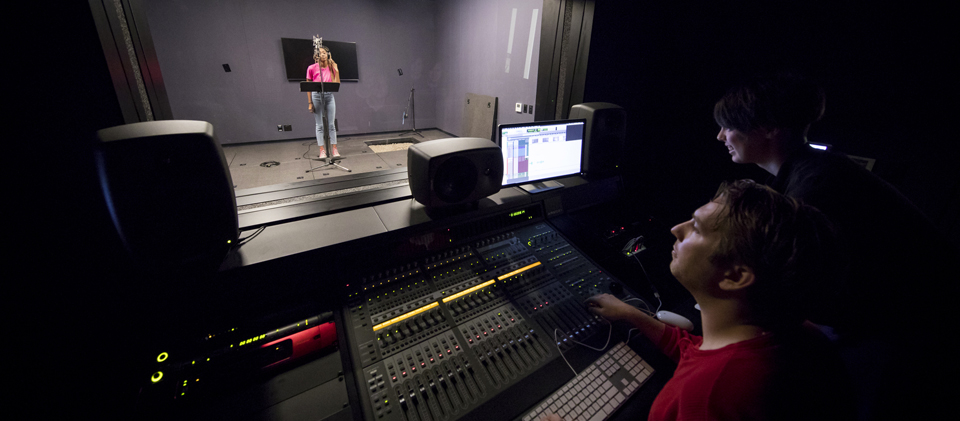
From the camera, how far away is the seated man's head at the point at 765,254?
2.23ft

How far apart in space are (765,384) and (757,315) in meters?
0.15

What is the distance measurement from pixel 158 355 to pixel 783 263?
130 cm

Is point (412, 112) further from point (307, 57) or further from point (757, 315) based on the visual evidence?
point (757, 315)

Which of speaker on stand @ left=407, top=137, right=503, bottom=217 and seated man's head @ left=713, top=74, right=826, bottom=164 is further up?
seated man's head @ left=713, top=74, right=826, bottom=164

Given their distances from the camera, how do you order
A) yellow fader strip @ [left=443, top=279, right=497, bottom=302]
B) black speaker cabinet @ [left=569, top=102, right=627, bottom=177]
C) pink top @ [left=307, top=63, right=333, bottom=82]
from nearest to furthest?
1. yellow fader strip @ [left=443, top=279, right=497, bottom=302]
2. black speaker cabinet @ [left=569, top=102, right=627, bottom=177]
3. pink top @ [left=307, top=63, right=333, bottom=82]

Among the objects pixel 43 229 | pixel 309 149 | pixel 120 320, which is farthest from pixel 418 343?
pixel 309 149

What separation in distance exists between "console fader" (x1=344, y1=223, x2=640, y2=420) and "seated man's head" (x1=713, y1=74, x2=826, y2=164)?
70cm

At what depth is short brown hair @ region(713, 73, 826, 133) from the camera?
1.15 meters

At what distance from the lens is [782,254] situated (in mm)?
676

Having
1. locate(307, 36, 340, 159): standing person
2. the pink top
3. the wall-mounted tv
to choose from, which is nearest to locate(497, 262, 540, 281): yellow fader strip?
locate(307, 36, 340, 159): standing person

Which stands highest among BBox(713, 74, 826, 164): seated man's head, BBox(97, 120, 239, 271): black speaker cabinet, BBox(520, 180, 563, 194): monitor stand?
BBox(713, 74, 826, 164): seated man's head

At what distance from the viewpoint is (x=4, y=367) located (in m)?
A: 0.73

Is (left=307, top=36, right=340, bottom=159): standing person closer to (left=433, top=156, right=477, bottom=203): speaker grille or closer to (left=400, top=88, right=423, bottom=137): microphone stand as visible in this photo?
(left=400, top=88, right=423, bottom=137): microphone stand

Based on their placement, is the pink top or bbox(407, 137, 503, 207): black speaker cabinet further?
the pink top
